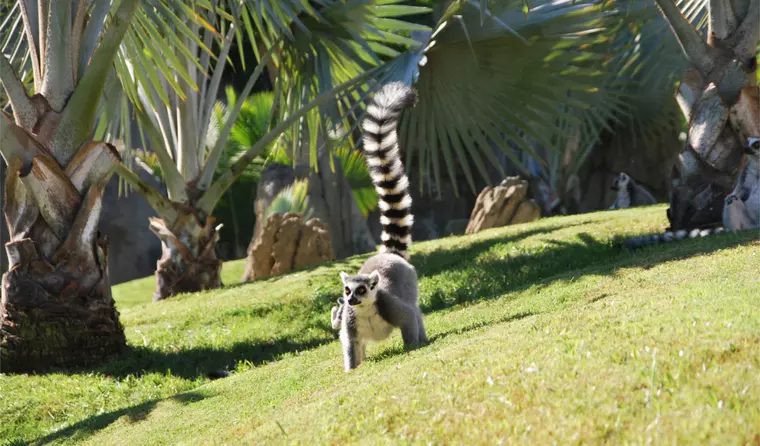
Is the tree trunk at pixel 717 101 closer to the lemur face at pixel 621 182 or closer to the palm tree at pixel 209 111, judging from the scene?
the palm tree at pixel 209 111

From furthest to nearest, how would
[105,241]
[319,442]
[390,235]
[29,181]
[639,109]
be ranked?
[639,109] < [105,241] < [29,181] < [390,235] < [319,442]

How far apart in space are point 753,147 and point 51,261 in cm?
870

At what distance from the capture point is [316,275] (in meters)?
14.0

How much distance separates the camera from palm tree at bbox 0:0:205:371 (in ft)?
31.1

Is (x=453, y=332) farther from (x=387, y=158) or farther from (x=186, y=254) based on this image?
(x=186, y=254)

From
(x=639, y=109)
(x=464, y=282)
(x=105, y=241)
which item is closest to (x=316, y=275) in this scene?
(x=464, y=282)

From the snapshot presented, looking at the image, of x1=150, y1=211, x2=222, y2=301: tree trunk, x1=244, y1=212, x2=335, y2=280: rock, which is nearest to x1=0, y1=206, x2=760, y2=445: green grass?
x1=150, y1=211, x2=222, y2=301: tree trunk

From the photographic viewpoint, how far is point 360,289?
21.7 ft

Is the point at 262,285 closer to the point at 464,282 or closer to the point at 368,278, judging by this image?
the point at 464,282

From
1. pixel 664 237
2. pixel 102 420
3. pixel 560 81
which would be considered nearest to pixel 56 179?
pixel 102 420

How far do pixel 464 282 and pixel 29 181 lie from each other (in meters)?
5.72

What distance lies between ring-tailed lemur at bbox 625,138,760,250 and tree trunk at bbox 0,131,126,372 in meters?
7.70

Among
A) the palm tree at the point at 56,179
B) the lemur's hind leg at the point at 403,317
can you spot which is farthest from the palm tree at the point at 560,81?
the lemur's hind leg at the point at 403,317

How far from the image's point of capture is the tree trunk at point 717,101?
11.8m
